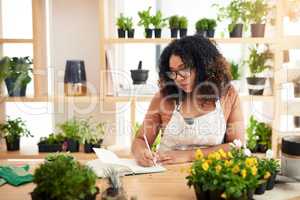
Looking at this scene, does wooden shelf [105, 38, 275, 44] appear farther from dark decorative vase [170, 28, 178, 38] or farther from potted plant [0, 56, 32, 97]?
potted plant [0, 56, 32, 97]

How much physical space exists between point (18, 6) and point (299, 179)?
281cm

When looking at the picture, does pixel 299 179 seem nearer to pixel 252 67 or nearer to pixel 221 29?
pixel 252 67

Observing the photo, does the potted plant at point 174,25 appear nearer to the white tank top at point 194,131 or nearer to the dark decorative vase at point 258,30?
the dark decorative vase at point 258,30

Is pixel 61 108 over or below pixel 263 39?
below

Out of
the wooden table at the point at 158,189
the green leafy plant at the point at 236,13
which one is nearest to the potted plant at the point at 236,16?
the green leafy plant at the point at 236,13

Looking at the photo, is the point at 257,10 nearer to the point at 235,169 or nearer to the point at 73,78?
the point at 73,78

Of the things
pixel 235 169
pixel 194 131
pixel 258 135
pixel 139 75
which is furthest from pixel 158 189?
pixel 258 135

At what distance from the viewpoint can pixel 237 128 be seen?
87.8 inches

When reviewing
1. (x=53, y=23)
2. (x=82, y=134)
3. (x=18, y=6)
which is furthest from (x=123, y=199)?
(x=18, y=6)

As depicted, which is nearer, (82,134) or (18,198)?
(18,198)

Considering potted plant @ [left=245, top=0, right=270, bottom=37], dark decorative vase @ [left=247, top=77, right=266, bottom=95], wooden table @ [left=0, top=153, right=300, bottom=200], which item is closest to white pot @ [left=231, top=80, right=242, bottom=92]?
dark decorative vase @ [left=247, top=77, right=266, bottom=95]

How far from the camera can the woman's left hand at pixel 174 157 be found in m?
1.88

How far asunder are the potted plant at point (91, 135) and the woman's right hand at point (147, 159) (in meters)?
1.34

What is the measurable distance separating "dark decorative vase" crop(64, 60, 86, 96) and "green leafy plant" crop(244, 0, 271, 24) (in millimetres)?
1402
